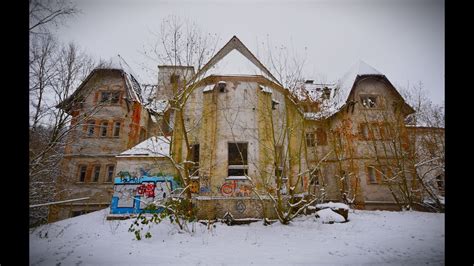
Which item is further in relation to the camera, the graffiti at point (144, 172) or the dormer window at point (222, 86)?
the graffiti at point (144, 172)

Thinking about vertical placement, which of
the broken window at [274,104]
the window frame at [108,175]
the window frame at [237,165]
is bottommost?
the window frame at [108,175]

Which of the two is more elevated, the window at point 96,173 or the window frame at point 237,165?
the window frame at point 237,165

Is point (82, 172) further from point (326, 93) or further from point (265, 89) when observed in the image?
point (326, 93)

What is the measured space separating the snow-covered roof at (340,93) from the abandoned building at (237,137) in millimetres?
104

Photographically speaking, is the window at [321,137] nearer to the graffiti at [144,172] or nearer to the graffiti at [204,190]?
the graffiti at [204,190]

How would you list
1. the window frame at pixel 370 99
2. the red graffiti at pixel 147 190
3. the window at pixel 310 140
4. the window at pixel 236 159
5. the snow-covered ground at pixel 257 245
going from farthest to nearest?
the window at pixel 310 140 < the window frame at pixel 370 99 < the red graffiti at pixel 147 190 < the window at pixel 236 159 < the snow-covered ground at pixel 257 245

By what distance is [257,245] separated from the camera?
7.32m

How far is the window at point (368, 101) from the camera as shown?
17.3m

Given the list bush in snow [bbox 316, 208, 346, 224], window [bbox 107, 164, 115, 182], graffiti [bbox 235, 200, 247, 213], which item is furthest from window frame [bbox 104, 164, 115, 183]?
bush in snow [bbox 316, 208, 346, 224]

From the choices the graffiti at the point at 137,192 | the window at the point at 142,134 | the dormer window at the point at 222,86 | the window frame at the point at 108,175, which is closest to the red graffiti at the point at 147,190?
the graffiti at the point at 137,192

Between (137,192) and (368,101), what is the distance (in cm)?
1823

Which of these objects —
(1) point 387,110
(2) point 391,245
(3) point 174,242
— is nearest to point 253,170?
(3) point 174,242

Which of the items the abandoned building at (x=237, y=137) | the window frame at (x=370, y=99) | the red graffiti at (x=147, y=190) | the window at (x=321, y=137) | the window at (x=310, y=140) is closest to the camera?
the abandoned building at (x=237, y=137)
